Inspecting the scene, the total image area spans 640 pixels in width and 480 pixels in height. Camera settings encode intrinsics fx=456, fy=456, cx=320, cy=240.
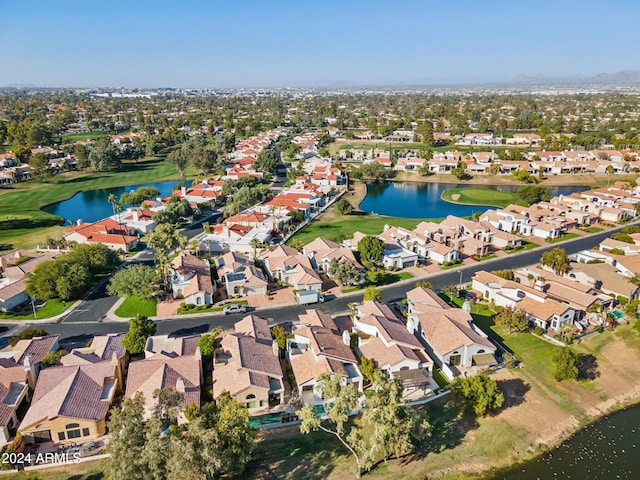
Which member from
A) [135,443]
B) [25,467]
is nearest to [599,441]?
[135,443]

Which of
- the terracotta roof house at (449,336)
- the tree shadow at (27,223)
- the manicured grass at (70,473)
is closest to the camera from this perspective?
the manicured grass at (70,473)

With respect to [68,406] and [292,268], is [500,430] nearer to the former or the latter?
[68,406]

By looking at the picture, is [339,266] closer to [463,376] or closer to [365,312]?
[365,312]

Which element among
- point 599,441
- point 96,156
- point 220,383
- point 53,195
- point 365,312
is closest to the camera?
point 599,441

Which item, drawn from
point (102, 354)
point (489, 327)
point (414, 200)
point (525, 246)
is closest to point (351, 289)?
point (489, 327)

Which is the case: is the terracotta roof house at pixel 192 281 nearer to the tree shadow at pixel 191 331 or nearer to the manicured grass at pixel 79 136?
the tree shadow at pixel 191 331

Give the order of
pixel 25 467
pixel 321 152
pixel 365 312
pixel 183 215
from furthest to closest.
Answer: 1. pixel 321 152
2. pixel 183 215
3. pixel 365 312
4. pixel 25 467

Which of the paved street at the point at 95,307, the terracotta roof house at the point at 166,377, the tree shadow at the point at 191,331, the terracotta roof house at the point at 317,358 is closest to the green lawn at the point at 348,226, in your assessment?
the paved street at the point at 95,307

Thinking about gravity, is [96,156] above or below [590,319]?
above

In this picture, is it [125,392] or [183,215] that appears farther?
[183,215]
